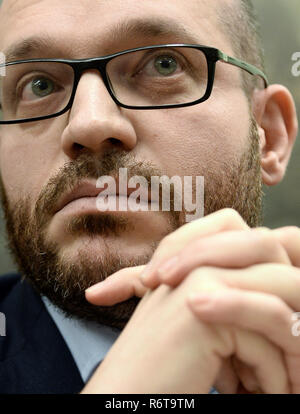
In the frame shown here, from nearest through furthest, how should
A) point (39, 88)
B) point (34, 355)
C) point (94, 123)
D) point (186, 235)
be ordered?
point (186, 235)
point (94, 123)
point (34, 355)
point (39, 88)

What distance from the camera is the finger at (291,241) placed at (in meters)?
0.61

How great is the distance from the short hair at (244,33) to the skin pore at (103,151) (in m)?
0.05

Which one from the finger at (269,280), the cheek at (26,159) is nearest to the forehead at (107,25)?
the cheek at (26,159)

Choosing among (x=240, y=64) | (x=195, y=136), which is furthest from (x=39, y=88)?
(x=240, y=64)

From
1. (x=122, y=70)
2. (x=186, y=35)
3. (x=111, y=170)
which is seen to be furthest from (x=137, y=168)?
(x=186, y=35)

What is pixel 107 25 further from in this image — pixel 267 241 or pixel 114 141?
pixel 267 241

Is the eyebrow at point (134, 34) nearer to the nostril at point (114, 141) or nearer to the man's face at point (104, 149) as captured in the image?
the man's face at point (104, 149)

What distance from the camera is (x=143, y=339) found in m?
0.53

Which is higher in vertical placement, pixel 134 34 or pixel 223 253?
pixel 134 34

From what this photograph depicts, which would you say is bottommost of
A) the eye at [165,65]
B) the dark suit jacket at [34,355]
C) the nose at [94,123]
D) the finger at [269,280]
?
the dark suit jacket at [34,355]

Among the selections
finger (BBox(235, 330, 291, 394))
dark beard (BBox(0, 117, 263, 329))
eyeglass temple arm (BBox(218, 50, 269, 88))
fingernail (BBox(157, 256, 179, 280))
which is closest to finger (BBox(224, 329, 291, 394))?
finger (BBox(235, 330, 291, 394))

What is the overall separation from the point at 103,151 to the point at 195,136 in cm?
23

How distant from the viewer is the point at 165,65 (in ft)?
3.28
